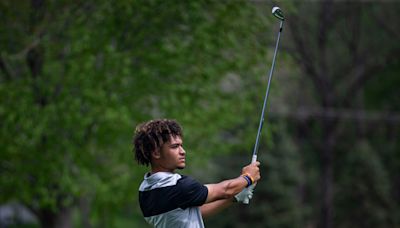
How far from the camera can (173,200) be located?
4.59 metres

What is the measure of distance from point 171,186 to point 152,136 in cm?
35

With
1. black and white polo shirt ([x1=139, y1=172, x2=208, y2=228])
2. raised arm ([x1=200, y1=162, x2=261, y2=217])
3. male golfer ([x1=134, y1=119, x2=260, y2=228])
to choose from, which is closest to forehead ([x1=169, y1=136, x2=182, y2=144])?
male golfer ([x1=134, y1=119, x2=260, y2=228])

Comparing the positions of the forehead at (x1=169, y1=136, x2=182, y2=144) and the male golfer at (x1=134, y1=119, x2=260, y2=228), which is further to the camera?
the forehead at (x1=169, y1=136, x2=182, y2=144)

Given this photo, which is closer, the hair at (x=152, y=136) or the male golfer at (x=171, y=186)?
the male golfer at (x=171, y=186)

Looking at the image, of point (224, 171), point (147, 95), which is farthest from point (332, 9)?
point (147, 95)

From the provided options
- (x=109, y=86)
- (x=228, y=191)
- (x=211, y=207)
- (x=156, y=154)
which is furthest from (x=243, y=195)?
(x=109, y=86)

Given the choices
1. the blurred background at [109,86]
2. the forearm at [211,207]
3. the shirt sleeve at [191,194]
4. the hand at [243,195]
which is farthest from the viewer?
the blurred background at [109,86]

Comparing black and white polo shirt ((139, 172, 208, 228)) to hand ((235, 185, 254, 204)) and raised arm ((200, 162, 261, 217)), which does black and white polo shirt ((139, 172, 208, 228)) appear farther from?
hand ((235, 185, 254, 204))

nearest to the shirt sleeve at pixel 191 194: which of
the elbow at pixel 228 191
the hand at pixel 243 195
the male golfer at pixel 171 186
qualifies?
the male golfer at pixel 171 186

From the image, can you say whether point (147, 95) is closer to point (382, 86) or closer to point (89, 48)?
point (89, 48)

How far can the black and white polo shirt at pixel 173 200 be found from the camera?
4582 millimetres

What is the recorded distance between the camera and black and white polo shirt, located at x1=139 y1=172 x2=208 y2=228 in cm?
458

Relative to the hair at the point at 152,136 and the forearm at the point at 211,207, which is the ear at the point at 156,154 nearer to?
the hair at the point at 152,136

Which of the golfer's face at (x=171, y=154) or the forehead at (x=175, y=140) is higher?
the forehead at (x=175, y=140)
